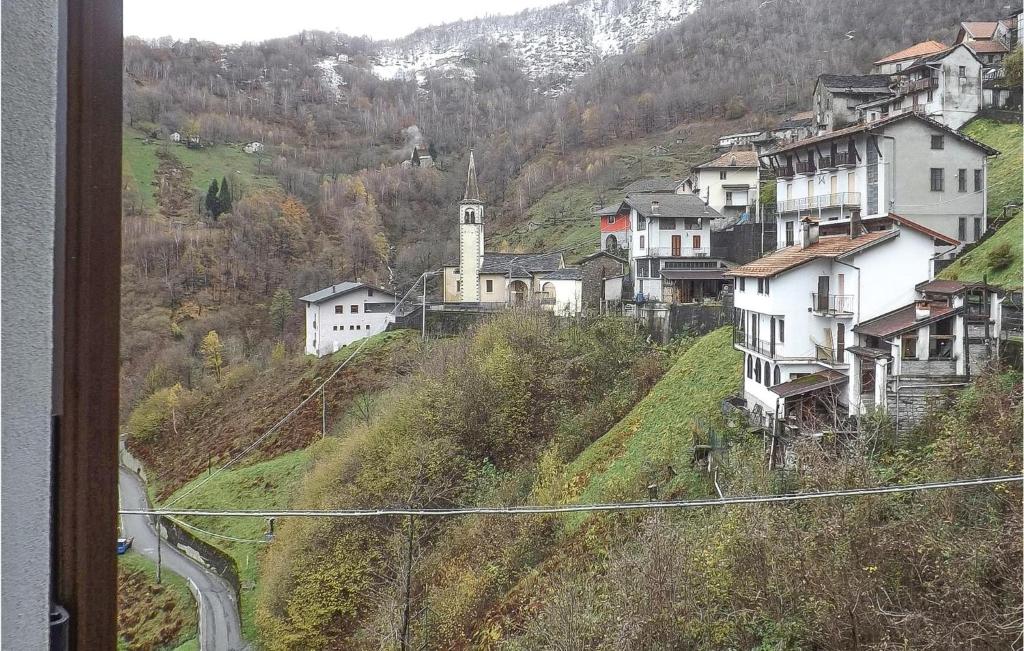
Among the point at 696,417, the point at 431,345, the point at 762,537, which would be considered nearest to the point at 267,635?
the point at 696,417

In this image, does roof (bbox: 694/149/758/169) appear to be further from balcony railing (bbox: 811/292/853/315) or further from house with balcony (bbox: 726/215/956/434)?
balcony railing (bbox: 811/292/853/315)

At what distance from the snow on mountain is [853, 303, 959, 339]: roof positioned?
88.7 metres

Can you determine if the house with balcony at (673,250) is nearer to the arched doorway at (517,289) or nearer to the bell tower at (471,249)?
the arched doorway at (517,289)

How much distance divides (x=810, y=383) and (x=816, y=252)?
215 cm

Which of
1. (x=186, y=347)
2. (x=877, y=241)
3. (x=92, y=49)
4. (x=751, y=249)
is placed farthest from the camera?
(x=186, y=347)

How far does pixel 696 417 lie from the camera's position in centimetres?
1218

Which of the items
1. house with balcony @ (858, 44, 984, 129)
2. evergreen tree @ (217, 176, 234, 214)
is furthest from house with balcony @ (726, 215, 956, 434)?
evergreen tree @ (217, 176, 234, 214)

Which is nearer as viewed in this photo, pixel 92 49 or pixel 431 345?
pixel 92 49

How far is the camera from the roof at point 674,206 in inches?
871

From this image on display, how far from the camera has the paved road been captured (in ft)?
45.4

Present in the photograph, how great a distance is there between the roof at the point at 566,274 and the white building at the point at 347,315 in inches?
252

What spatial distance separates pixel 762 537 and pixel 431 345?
1673 cm

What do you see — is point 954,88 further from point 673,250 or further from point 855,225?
point 855,225

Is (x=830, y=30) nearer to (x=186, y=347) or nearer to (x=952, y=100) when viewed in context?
(x=952, y=100)
